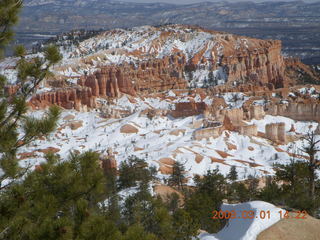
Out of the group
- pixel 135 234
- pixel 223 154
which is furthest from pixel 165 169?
pixel 135 234

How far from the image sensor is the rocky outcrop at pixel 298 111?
2638 inches

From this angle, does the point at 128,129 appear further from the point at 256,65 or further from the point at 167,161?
the point at 256,65

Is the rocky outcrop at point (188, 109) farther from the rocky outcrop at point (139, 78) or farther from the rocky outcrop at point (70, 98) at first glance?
the rocky outcrop at point (139, 78)

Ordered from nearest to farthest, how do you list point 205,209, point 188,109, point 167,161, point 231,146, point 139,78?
point 205,209, point 167,161, point 231,146, point 188,109, point 139,78

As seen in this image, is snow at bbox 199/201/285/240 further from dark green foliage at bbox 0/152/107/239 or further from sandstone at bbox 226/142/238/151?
sandstone at bbox 226/142/238/151

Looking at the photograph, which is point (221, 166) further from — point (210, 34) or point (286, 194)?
point (210, 34)

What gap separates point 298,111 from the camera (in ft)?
224

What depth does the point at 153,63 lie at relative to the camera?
105m

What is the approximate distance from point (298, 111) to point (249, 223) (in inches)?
2368

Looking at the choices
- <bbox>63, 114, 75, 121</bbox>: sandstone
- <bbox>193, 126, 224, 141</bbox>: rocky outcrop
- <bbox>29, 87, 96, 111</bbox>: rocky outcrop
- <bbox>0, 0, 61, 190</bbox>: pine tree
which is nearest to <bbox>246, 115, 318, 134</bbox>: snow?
<bbox>193, 126, 224, 141</bbox>: rocky outcrop

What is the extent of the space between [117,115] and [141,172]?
113ft

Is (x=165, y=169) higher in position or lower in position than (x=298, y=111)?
higher

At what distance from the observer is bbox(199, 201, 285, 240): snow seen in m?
11.8

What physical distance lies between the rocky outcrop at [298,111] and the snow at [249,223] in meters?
58.0
